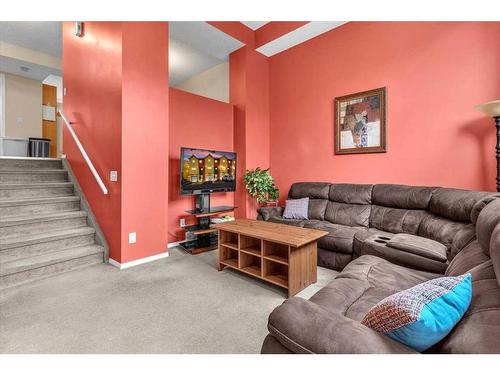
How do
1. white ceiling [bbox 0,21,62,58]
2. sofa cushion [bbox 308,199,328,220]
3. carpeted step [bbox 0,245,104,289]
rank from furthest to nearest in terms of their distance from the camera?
white ceiling [bbox 0,21,62,58] < sofa cushion [bbox 308,199,328,220] < carpeted step [bbox 0,245,104,289]

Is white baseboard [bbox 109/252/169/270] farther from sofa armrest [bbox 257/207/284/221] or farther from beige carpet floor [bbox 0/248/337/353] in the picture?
sofa armrest [bbox 257/207/284/221]

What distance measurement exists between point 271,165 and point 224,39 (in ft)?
Answer: 7.65

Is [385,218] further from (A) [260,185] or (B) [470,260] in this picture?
(A) [260,185]

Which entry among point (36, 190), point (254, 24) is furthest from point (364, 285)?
point (254, 24)

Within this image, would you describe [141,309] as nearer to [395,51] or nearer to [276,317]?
[276,317]

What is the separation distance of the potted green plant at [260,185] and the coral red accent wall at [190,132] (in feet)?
1.12

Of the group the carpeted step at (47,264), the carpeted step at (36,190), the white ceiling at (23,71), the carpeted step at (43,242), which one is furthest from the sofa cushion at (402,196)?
the white ceiling at (23,71)

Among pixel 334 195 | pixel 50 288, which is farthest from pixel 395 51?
pixel 50 288

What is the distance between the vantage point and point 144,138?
304 centimetres

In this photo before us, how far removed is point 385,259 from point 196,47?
14.9ft

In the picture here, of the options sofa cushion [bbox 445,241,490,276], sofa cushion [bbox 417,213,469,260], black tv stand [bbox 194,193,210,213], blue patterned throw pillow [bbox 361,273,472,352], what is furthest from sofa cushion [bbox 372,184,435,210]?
black tv stand [bbox 194,193,210,213]

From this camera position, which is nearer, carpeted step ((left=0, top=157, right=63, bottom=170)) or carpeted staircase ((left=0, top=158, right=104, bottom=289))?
carpeted staircase ((left=0, top=158, right=104, bottom=289))

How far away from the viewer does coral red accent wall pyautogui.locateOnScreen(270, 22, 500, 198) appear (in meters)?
2.64

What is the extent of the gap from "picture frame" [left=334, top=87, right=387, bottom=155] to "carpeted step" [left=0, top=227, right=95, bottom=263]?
370 cm
